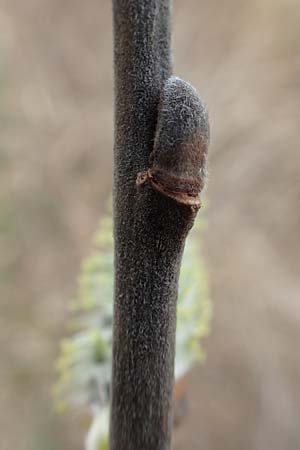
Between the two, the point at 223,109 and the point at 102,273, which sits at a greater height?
the point at 223,109

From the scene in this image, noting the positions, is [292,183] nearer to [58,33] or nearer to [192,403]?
[192,403]

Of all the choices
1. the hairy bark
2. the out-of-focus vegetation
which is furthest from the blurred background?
the hairy bark

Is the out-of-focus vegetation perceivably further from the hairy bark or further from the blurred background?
the blurred background

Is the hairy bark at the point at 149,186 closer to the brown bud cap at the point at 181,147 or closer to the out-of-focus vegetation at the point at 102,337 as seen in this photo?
the brown bud cap at the point at 181,147

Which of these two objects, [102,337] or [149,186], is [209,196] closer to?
[102,337]

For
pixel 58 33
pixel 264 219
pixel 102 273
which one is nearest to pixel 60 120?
pixel 58 33

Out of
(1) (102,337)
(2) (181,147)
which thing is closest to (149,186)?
(2) (181,147)

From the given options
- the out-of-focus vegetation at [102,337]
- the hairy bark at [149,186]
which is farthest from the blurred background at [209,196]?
the hairy bark at [149,186]
